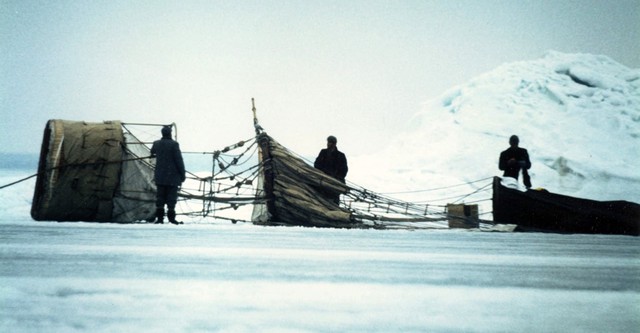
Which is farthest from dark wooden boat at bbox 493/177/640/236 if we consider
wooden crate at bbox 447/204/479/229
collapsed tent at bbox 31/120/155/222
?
collapsed tent at bbox 31/120/155/222

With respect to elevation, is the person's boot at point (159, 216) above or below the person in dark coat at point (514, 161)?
below

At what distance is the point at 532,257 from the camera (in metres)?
2.53

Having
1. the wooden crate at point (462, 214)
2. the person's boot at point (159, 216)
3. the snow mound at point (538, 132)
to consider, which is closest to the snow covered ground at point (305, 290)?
the person's boot at point (159, 216)

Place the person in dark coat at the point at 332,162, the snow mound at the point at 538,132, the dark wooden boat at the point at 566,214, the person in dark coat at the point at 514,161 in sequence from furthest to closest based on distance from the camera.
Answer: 1. the snow mound at the point at 538,132
2. the person in dark coat at the point at 332,162
3. the person in dark coat at the point at 514,161
4. the dark wooden boat at the point at 566,214

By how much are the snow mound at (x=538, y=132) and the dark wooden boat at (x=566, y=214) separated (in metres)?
8.14

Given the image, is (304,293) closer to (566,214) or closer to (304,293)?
(304,293)

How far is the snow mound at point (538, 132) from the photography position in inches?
604

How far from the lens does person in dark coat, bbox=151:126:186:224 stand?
19.6ft

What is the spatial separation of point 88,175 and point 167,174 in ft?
2.78

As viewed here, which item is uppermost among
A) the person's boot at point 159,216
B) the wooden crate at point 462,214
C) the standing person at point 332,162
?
the standing person at point 332,162

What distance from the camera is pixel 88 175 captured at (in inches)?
233

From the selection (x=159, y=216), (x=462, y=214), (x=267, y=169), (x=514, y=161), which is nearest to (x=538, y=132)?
(x=514, y=161)

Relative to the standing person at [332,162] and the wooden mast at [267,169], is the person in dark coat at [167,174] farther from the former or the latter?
the standing person at [332,162]

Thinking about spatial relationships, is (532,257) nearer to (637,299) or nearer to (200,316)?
(637,299)
